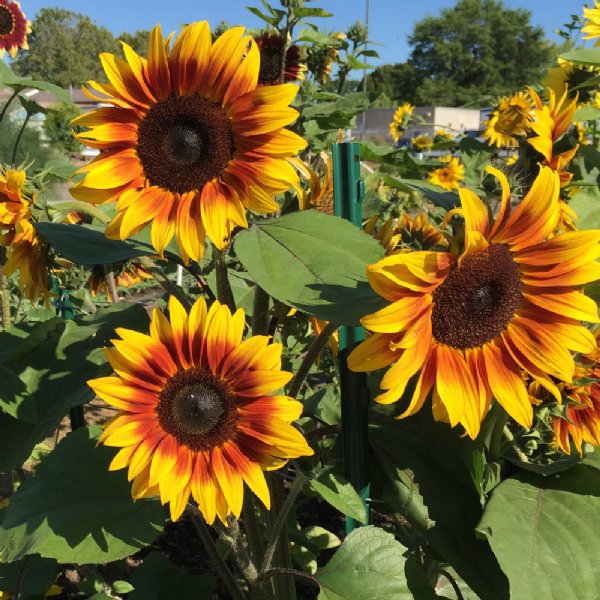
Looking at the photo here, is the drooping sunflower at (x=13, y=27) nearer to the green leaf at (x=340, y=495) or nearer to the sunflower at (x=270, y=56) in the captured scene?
the sunflower at (x=270, y=56)

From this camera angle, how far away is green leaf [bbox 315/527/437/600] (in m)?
0.86

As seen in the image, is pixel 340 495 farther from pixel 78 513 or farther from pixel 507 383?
pixel 78 513

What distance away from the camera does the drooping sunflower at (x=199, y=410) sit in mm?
772

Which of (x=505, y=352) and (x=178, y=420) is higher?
(x=505, y=352)

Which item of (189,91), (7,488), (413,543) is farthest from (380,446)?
(7,488)

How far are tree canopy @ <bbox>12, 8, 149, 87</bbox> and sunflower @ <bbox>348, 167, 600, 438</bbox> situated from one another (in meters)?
37.6

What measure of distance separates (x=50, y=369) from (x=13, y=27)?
308 cm

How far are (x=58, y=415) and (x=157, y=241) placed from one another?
293 mm

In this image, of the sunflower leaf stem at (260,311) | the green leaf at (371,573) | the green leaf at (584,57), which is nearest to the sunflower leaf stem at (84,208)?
the sunflower leaf stem at (260,311)

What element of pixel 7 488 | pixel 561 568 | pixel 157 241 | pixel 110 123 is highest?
pixel 110 123

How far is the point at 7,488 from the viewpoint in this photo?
2096 mm

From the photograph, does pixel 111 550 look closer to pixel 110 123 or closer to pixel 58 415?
pixel 58 415

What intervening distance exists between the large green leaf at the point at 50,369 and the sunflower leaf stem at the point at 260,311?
19 centimetres

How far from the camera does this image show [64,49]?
3700 centimetres
